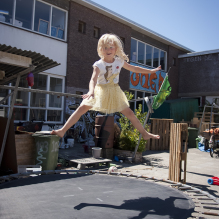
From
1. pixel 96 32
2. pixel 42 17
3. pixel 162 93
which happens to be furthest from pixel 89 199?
pixel 96 32

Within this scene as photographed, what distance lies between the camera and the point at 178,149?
4.31 meters

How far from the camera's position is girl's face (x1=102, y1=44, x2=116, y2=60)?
3192 mm

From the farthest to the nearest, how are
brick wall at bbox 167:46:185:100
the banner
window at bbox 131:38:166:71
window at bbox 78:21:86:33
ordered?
brick wall at bbox 167:46:185:100 → window at bbox 131:38:166:71 → window at bbox 78:21:86:33 → the banner

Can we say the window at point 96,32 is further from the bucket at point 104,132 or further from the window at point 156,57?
the bucket at point 104,132

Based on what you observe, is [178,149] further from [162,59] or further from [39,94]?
[162,59]

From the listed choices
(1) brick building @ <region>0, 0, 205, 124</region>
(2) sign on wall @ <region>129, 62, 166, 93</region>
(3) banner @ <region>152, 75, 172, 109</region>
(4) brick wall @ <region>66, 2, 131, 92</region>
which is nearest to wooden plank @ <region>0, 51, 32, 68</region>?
(3) banner @ <region>152, 75, 172, 109</region>

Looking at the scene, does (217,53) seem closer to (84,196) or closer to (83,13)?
(83,13)

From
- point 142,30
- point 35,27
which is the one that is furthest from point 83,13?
point 142,30

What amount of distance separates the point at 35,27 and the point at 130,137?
5.80 meters

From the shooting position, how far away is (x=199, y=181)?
15.6 ft

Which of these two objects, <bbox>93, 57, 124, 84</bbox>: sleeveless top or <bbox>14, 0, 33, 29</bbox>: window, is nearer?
<bbox>93, 57, 124, 84</bbox>: sleeveless top

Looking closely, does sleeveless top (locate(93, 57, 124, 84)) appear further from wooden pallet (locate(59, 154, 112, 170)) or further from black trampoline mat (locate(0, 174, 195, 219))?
wooden pallet (locate(59, 154, 112, 170))

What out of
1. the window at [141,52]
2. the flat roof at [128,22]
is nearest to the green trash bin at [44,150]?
the flat roof at [128,22]

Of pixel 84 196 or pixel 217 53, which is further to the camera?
pixel 217 53
